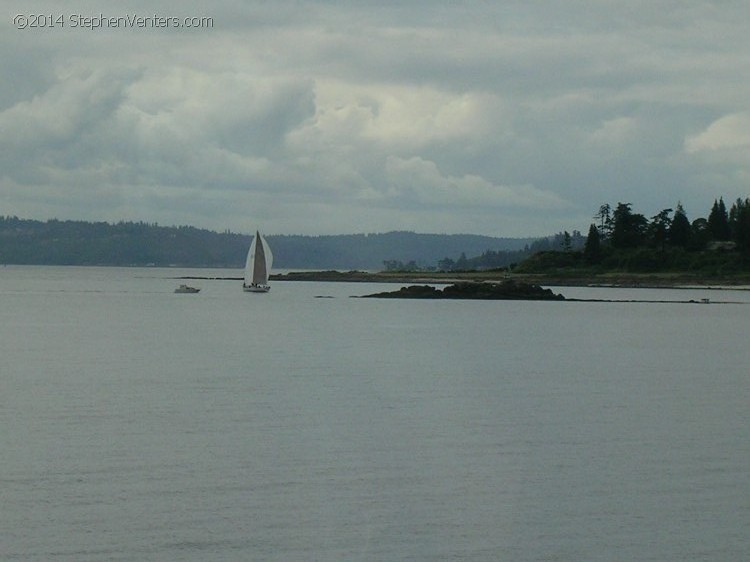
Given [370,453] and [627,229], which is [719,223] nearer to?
[627,229]

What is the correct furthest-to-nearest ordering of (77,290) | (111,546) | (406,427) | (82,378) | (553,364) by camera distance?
(77,290) → (553,364) → (82,378) → (406,427) → (111,546)

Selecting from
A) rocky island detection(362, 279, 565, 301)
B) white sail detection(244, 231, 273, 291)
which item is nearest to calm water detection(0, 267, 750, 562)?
rocky island detection(362, 279, 565, 301)

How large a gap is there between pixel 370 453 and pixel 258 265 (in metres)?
125

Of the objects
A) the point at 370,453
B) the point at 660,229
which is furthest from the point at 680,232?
the point at 370,453

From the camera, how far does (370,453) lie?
1164 inches

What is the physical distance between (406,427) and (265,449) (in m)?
5.81

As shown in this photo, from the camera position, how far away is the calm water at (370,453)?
21297 millimetres

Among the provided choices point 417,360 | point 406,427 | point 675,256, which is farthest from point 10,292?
point 406,427

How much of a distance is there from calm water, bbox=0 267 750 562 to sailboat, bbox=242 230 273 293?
82084 millimetres

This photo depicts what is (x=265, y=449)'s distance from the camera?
29.8m

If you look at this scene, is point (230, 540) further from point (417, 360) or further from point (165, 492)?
point (417, 360)

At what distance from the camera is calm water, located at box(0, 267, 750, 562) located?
21.3m

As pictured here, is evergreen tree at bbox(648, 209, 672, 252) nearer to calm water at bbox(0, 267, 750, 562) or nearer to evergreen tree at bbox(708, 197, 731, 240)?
evergreen tree at bbox(708, 197, 731, 240)

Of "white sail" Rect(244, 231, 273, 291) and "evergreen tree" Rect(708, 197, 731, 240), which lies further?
"evergreen tree" Rect(708, 197, 731, 240)
